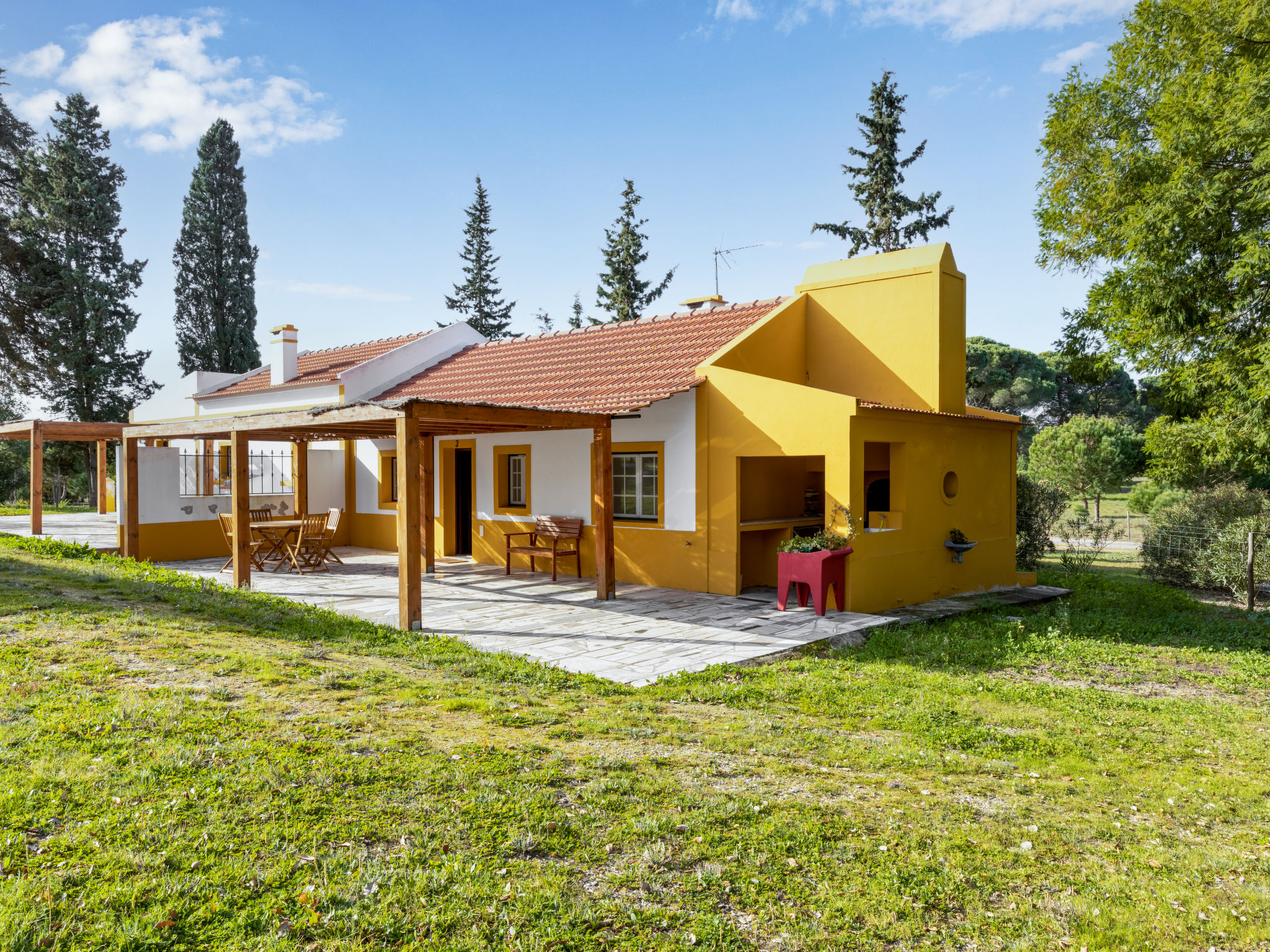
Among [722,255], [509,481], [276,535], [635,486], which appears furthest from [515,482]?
[722,255]

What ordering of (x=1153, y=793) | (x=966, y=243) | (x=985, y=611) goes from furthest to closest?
(x=966, y=243) < (x=985, y=611) < (x=1153, y=793)

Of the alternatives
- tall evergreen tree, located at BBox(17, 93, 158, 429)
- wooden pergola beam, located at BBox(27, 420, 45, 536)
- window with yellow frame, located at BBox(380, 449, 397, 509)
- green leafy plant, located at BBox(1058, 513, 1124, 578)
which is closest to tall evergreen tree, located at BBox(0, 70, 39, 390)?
tall evergreen tree, located at BBox(17, 93, 158, 429)

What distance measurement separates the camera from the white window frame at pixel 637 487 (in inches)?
476

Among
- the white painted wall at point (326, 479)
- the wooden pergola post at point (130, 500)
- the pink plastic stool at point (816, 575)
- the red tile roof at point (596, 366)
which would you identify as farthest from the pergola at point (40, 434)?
the pink plastic stool at point (816, 575)

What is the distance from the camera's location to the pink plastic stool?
9.77 metres

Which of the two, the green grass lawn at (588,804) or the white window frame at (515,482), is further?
the white window frame at (515,482)

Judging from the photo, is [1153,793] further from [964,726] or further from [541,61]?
[541,61]

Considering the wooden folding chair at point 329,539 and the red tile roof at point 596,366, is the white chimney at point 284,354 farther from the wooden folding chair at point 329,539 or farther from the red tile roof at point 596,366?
the wooden folding chair at point 329,539

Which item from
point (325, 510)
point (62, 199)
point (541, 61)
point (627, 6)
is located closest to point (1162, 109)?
point (627, 6)

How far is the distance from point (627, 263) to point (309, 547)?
23.6 meters

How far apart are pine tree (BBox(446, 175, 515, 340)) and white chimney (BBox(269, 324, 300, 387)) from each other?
20.0 meters

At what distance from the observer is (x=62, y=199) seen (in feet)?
93.5

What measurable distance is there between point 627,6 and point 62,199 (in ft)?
83.8

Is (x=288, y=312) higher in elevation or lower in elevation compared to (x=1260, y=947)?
higher
